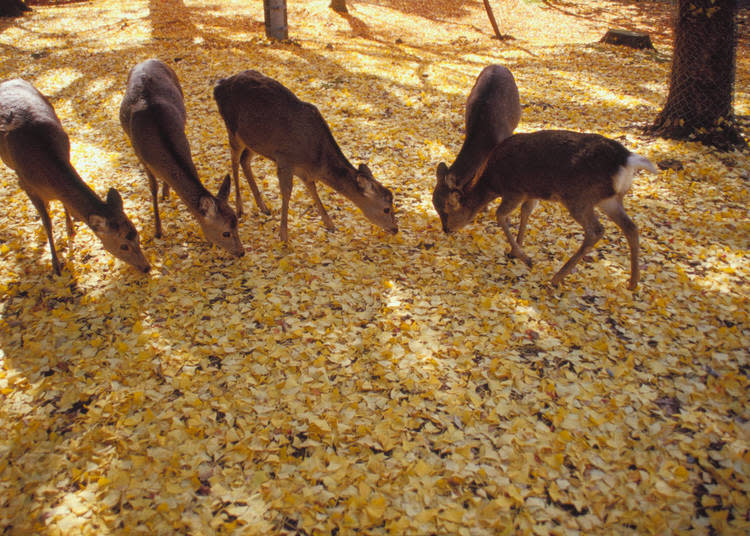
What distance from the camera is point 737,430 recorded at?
3.22 meters

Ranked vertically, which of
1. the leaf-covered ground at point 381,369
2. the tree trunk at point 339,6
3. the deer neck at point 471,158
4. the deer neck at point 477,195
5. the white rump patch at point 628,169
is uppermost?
the tree trunk at point 339,6

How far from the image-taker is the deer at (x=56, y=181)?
4.34 m

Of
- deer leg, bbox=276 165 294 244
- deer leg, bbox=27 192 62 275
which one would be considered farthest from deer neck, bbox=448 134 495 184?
deer leg, bbox=27 192 62 275

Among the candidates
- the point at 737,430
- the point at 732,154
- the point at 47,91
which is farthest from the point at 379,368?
the point at 47,91

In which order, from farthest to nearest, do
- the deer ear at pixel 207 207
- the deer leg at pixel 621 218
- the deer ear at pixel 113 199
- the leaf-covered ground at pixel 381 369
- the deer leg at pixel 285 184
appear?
1. the deer leg at pixel 285 184
2. the deer ear at pixel 207 207
3. the deer ear at pixel 113 199
4. the deer leg at pixel 621 218
5. the leaf-covered ground at pixel 381 369

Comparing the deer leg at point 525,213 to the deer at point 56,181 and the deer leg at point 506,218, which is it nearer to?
A: the deer leg at point 506,218

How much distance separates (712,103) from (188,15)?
14697 mm

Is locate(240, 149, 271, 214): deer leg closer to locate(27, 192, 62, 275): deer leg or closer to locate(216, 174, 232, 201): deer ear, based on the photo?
locate(216, 174, 232, 201): deer ear

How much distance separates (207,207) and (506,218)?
3259 mm

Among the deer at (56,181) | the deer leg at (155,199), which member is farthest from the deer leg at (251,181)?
the deer at (56,181)

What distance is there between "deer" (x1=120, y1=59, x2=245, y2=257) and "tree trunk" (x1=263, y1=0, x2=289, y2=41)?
25.5 feet

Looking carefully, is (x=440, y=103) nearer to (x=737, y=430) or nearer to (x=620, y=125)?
(x=620, y=125)

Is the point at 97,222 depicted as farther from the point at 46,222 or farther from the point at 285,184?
the point at 285,184

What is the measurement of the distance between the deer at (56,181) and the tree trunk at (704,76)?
7.92 m
